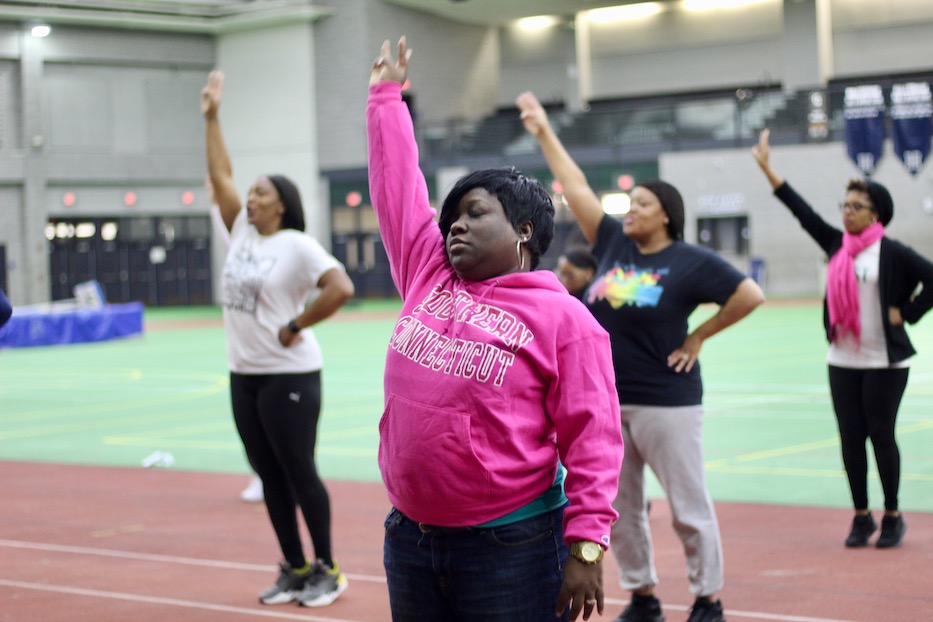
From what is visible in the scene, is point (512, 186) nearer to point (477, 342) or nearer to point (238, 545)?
point (477, 342)

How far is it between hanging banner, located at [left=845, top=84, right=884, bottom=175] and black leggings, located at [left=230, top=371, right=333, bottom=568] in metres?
33.9

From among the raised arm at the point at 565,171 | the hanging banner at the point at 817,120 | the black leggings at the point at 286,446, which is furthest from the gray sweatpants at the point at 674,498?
the hanging banner at the point at 817,120

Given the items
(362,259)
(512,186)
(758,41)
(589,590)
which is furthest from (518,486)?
(362,259)

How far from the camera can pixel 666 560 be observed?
7602mm

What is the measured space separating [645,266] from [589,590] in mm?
2995

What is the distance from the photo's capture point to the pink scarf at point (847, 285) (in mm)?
7902

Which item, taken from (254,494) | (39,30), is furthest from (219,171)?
(39,30)

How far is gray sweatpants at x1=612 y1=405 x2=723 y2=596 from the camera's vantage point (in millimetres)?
5945

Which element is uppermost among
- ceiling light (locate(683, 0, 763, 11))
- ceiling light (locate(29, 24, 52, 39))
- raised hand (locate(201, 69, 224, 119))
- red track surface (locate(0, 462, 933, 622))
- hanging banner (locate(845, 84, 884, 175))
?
ceiling light (locate(29, 24, 52, 39))

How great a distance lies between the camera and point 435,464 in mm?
3369

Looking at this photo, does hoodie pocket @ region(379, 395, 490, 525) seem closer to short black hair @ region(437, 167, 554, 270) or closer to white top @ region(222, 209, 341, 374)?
short black hair @ region(437, 167, 554, 270)

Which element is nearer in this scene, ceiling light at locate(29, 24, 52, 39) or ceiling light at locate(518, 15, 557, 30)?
ceiling light at locate(518, 15, 557, 30)

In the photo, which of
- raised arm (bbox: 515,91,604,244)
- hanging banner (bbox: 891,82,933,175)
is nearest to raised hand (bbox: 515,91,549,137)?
raised arm (bbox: 515,91,604,244)

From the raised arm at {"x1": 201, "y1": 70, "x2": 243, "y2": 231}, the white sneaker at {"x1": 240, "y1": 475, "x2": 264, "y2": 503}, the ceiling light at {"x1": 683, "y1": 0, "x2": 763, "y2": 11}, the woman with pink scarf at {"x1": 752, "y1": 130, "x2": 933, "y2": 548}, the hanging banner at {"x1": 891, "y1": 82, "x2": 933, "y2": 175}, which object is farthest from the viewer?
the ceiling light at {"x1": 683, "y1": 0, "x2": 763, "y2": 11}
